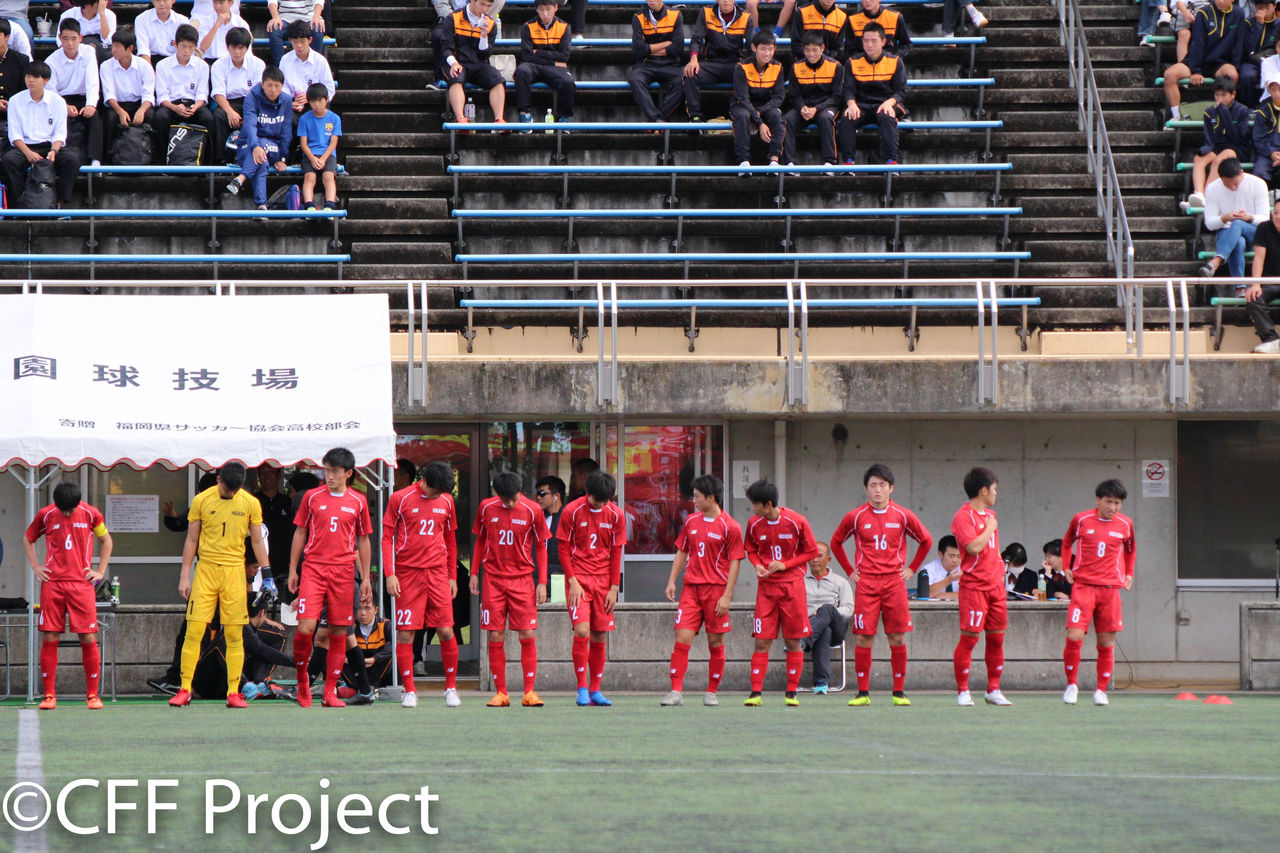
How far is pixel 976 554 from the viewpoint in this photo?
13.0 m

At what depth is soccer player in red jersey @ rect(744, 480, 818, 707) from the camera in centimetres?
1290

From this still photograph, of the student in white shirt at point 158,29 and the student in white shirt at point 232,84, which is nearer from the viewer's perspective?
the student in white shirt at point 232,84

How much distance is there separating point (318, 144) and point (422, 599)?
26.6 feet

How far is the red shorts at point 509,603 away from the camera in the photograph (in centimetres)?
1297

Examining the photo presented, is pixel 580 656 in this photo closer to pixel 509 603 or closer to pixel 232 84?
pixel 509 603

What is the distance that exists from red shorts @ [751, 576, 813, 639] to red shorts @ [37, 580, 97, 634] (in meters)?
5.59

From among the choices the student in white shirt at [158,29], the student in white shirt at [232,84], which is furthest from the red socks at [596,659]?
the student in white shirt at [158,29]

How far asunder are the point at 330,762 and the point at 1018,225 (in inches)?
522

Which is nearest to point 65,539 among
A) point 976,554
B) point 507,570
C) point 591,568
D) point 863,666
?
point 507,570

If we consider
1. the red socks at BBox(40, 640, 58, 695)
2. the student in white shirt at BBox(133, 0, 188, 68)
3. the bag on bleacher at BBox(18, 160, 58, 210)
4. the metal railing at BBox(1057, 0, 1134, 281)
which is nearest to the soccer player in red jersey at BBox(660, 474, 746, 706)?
the red socks at BBox(40, 640, 58, 695)

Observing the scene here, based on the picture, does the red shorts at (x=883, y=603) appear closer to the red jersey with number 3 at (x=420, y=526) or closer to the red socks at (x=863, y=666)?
the red socks at (x=863, y=666)

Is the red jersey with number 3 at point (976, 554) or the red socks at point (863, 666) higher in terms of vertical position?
the red jersey with number 3 at point (976, 554)

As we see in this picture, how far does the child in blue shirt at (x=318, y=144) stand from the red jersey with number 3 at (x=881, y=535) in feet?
28.9

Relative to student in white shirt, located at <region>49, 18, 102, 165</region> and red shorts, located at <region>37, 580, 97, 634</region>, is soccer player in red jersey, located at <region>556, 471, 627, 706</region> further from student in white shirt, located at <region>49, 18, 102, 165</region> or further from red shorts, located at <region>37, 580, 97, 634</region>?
student in white shirt, located at <region>49, 18, 102, 165</region>
